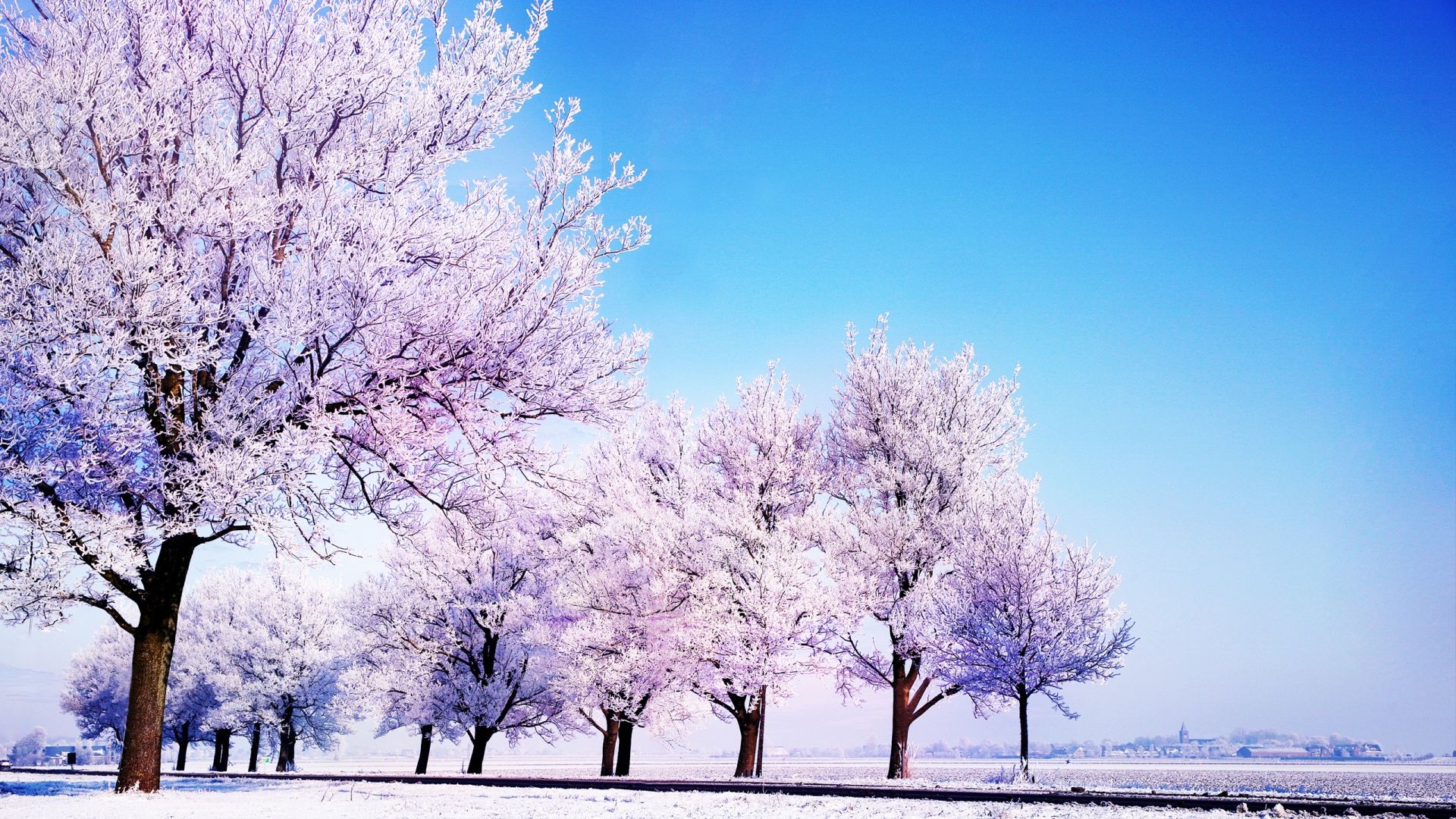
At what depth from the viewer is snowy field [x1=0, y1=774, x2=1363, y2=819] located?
28.1ft

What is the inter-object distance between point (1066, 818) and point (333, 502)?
10.4 m

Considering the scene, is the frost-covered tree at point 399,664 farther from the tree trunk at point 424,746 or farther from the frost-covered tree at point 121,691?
the frost-covered tree at point 121,691

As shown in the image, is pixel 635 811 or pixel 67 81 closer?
pixel 635 811

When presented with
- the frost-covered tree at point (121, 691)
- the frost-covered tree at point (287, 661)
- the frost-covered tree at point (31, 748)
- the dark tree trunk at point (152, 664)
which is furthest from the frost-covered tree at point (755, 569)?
the frost-covered tree at point (31, 748)

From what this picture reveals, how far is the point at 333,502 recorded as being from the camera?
1232 centimetres

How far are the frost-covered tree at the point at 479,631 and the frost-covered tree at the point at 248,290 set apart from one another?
49.7ft

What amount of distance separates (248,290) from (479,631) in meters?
20.7

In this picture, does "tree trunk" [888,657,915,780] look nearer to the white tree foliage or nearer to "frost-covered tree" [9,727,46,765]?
the white tree foliage

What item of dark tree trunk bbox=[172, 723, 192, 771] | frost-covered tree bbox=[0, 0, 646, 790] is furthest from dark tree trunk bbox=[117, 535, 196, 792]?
dark tree trunk bbox=[172, 723, 192, 771]

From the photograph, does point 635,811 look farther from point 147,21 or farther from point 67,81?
point 147,21

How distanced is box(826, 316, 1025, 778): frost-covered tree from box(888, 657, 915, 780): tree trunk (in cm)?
3

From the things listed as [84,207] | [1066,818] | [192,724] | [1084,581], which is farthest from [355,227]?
[192,724]

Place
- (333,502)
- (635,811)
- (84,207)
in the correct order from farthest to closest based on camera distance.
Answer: (333,502)
(84,207)
(635,811)

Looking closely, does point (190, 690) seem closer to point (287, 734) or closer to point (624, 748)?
point (287, 734)
